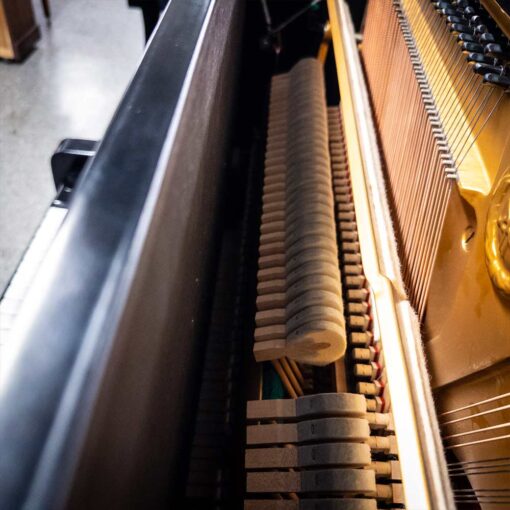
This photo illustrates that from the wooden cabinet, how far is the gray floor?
9 centimetres

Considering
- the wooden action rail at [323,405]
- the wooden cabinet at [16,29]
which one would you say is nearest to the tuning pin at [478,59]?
the wooden action rail at [323,405]

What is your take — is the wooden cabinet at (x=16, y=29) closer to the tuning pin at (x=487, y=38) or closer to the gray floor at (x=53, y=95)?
the gray floor at (x=53, y=95)

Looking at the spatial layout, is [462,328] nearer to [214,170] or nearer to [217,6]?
[214,170]

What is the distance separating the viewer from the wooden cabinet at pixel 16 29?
4262mm

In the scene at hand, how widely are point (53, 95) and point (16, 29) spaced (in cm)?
72

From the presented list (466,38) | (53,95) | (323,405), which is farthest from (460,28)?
(53,95)

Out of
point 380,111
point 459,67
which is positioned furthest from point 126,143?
point 380,111

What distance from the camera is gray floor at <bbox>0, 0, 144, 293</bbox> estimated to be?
3.28 meters

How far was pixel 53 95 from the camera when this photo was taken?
423 centimetres

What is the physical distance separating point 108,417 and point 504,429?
28.9 inches

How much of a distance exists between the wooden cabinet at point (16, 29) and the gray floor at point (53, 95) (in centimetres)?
9

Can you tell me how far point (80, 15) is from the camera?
5309mm

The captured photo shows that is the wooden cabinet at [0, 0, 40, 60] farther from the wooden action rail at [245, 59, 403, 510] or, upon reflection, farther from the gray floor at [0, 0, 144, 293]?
the wooden action rail at [245, 59, 403, 510]

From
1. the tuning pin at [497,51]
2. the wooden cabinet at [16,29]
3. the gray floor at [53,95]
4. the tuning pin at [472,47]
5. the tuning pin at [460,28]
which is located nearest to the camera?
the tuning pin at [497,51]
